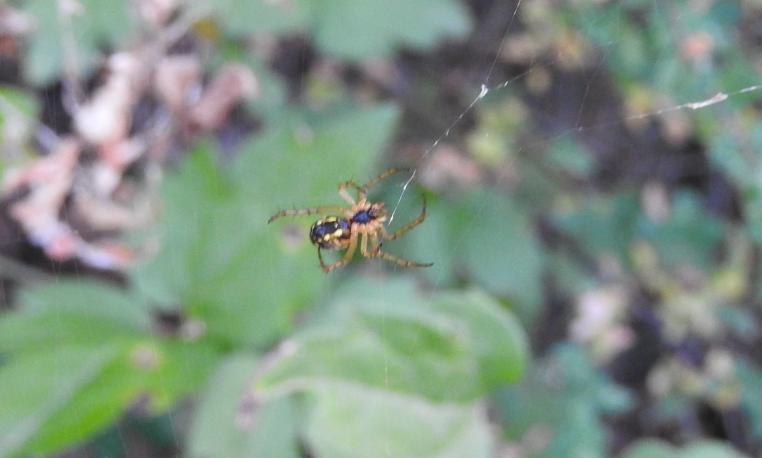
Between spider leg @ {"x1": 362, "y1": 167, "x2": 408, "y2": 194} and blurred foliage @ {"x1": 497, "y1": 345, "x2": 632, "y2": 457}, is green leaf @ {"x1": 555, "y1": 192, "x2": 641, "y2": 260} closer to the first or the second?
blurred foliage @ {"x1": 497, "y1": 345, "x2": 632, "y2": 457}

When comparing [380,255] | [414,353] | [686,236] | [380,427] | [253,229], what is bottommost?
[380,427]

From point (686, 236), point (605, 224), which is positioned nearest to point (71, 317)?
point (605, 224)

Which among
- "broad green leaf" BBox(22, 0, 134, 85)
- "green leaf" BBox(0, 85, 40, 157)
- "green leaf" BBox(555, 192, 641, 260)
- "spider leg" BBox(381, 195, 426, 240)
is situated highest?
"broad green leaf" BBox(22, 0, 134, 85)

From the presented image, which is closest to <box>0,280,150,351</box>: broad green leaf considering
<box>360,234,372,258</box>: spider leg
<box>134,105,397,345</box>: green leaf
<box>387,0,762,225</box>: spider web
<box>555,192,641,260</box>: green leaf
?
<box>134,105,397,345</box>: green leaf

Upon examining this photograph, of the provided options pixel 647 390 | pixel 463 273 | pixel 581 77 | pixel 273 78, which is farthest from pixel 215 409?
pixel 581 77

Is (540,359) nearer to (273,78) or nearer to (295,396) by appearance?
(295,396)

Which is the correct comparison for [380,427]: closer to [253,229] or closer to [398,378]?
[398,378]
